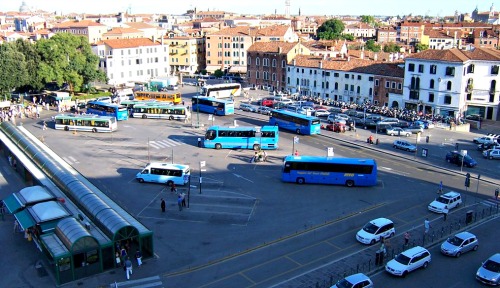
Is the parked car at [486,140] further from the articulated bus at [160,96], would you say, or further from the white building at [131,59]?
the white building at [131,59]

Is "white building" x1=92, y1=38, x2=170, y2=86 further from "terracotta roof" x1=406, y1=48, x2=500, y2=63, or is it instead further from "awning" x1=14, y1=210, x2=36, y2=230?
"awning" x1=14, y1=210, x2=36, y2=230

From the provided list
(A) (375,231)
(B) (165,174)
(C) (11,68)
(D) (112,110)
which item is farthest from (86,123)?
(A) (375,231)

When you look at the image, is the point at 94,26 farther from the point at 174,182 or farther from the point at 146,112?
the point at 174,182

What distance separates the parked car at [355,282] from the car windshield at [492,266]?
6868 millimetres

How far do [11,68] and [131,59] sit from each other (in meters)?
31.4

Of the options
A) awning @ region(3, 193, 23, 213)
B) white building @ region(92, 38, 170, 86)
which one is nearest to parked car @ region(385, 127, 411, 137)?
awning @ region(3, 193, 23, 213)

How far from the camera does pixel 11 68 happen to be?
255 ft

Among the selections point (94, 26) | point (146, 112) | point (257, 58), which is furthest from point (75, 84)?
point (94, 26)

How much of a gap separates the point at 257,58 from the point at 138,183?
209 ft

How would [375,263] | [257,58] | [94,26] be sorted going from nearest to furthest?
[375,263]
[257,58]
[94,26]

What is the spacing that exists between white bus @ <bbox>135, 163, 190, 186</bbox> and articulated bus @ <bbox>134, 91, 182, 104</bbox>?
4012 cm

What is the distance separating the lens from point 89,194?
32.8 m

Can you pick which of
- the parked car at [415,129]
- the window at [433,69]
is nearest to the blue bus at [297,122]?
the parked car at [415,129]

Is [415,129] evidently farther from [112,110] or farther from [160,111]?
[112,110]
